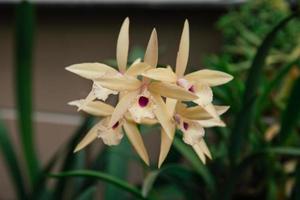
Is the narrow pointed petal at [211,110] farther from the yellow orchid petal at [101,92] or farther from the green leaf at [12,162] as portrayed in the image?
the green leaf at [12,162]

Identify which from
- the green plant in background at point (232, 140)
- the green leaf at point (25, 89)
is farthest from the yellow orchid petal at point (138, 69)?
the green leaf at point (25, 89)

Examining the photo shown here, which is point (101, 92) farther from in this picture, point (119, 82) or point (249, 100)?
point (249, 100)

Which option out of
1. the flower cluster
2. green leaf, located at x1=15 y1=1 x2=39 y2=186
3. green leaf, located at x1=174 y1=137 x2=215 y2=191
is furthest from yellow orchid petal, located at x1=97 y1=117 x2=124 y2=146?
green leaf, located at x1=15 y1=1 x2=39 y2=186

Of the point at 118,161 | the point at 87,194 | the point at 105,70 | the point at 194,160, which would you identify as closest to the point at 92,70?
the point at 105,70

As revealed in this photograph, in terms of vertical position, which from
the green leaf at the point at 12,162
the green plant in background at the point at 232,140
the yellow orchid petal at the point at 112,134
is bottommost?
the green leaf at the point at 12,162

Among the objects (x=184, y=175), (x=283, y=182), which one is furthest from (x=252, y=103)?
(x=283, y=182)

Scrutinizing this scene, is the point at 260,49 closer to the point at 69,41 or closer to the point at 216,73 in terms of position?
the point at 216,73

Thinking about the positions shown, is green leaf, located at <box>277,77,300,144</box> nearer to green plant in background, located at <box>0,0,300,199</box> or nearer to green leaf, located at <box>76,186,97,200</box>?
green plant in background, located at <box>0,0,300,199</box>
